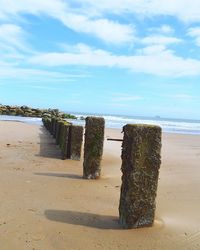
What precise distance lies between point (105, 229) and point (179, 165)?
6.74m

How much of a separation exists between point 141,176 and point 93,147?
358cm

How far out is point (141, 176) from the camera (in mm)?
5344

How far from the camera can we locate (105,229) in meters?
5.23

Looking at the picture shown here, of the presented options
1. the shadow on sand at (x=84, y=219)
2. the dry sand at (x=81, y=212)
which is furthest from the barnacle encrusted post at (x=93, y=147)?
the shadow on sand at (x=84, y=219)

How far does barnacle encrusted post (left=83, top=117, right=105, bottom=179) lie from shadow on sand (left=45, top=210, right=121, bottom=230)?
9.63ft

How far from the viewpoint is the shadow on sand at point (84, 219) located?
538cm

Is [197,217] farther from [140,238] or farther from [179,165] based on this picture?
[179,165]

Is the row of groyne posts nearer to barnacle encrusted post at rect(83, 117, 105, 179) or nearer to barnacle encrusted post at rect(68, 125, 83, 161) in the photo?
barnacle encrusted post at rect(83, 117, 105, 179)

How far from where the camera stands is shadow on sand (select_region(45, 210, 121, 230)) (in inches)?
212

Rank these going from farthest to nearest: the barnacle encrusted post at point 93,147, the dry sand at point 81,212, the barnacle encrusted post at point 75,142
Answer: the barnacle encrusted post at point 75,142 → the barnacle encrusted post at point 93,147 → the dry sand at point 81,212

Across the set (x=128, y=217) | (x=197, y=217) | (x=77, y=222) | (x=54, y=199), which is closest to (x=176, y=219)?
(x=197, y=217)

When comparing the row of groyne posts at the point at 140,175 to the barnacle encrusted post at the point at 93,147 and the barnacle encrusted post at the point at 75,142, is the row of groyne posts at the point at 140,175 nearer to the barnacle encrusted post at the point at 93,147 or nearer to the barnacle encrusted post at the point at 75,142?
the barnacle encrusted post at the point at 93,147

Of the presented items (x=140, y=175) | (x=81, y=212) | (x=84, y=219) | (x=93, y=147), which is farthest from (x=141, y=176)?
(x=93, y=147)

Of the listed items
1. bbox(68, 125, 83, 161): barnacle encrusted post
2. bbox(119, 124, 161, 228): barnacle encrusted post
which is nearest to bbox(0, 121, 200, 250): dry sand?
bbox(119, 124, 161, 228): barnacle encrusted post
